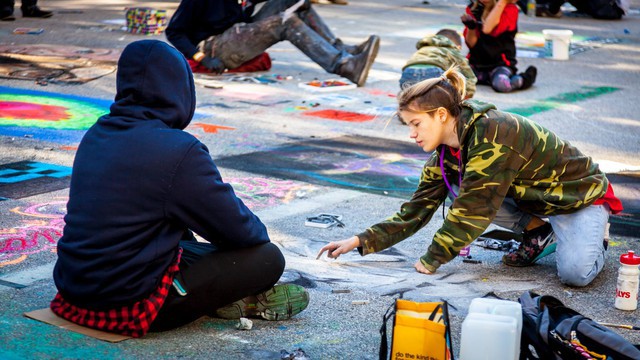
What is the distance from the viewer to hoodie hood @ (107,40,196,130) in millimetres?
3180

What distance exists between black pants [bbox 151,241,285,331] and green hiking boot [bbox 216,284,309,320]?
87 mm

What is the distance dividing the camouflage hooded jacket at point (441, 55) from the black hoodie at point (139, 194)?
4.22 meters

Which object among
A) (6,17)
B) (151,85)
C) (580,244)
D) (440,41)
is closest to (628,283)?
(580,244)

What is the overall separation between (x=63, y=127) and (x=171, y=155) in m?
4.10

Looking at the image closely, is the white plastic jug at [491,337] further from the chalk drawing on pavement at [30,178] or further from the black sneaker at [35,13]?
the black sneaker at [35,13]

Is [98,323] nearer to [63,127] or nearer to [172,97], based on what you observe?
[172,97]

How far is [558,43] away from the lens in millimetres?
10992

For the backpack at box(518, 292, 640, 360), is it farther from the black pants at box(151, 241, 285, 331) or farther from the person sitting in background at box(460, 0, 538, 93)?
the person sitting in background at box(460, 0, 538, 93)

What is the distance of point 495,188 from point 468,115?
323 millimetres

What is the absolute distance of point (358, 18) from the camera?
1412cm

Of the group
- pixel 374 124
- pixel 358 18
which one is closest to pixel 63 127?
pixel 374 124

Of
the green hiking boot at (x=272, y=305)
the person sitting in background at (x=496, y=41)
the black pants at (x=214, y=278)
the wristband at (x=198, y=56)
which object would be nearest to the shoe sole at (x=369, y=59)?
the person sitting in background at (x=496, y=41)

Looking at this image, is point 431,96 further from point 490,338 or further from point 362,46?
point 362,46

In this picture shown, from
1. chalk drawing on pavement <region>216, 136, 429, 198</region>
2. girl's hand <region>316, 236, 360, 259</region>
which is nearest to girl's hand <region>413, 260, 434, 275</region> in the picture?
girl's hand <region>316, 236, 360, 259</region>
